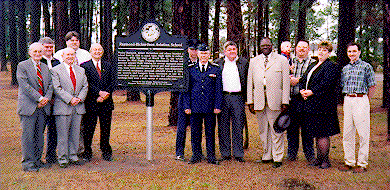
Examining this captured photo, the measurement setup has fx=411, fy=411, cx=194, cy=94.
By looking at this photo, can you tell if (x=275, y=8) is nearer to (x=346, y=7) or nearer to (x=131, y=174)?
(x=346, y=7)

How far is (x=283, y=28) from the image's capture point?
26.0 metres

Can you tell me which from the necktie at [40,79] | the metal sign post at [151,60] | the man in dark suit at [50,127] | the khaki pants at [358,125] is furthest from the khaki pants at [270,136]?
Answer: the necktie at [40,79]

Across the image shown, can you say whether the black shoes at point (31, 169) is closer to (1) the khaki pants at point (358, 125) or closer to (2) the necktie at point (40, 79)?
(2) the necktie at point (40, 79)

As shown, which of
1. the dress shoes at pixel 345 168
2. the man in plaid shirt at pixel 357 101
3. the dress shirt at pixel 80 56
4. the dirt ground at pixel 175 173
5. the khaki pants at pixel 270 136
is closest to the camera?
the dirt ground at pixel 175 173

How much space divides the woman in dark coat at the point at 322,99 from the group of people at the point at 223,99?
2cm

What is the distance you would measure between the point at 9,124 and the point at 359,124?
990 cm

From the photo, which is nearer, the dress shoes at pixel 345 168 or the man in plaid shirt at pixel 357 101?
the man in plaid shirt at pixel 357 101

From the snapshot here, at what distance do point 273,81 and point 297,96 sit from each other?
54 cm

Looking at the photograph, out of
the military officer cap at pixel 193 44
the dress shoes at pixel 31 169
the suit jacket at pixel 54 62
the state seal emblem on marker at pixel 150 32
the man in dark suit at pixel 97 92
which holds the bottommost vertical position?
the dress shoes at pixel 31 169

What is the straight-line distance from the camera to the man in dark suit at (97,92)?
741 centimetres

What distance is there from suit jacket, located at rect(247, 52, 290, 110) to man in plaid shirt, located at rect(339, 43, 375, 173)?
99 centimetres

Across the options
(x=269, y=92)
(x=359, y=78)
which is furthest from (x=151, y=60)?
(x=359, y=78)

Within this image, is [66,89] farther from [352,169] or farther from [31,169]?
[352,169]

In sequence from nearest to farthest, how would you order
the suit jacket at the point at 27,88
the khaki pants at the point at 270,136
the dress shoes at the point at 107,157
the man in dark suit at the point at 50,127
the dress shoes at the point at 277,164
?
1. the suit jacket at the point at 27,88
2. the man in dark suit at the point at 50,127
3. the dress shoes at the point at 277,164
4. the khaki pants at the point at 270,136
5. the dress shoes at the point at 107,157
